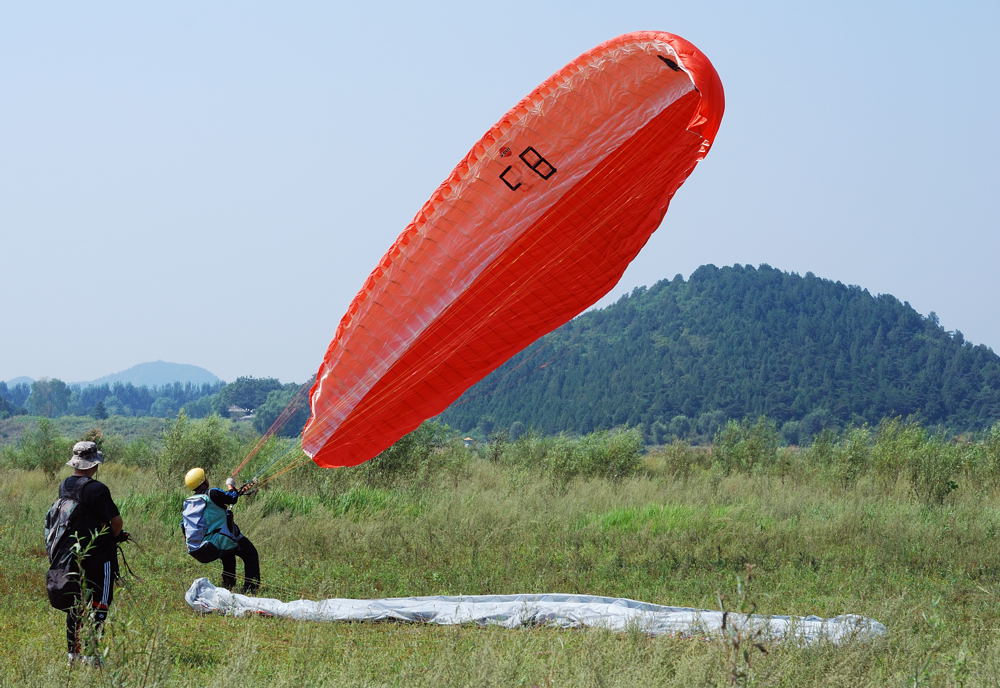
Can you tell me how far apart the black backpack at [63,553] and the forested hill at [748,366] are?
79.2 metres

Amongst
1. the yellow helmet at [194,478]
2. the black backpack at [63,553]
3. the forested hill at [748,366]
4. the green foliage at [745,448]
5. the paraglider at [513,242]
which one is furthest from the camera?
the forested hill at [748,366]

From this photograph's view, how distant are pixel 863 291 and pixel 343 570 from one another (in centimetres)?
13524

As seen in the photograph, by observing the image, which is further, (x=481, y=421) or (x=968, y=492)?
(x=481, y=421)

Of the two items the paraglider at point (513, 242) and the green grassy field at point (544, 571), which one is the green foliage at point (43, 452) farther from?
the paraglider at point (513, 242)

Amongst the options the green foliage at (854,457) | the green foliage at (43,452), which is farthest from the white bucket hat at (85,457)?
the green foliage at (43,452)

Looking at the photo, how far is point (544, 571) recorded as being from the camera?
10.4m

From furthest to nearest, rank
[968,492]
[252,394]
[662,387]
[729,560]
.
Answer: [662,387]
[252,394]
[968,492]
[729,560]

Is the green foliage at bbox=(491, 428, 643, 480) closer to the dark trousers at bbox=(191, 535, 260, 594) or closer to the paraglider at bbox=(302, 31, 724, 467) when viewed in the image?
the dark trousers at bbox=(191, 535, 260, 594)

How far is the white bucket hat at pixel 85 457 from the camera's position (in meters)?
6.48

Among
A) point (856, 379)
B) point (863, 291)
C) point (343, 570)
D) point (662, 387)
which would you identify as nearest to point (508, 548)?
point (343, 570)

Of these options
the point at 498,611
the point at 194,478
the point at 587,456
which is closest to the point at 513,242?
the point at 498,611

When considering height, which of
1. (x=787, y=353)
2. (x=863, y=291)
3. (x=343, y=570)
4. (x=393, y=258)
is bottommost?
(x=343, y=570)

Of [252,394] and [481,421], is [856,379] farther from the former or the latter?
[252,394]

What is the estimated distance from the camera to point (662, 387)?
10919cm
